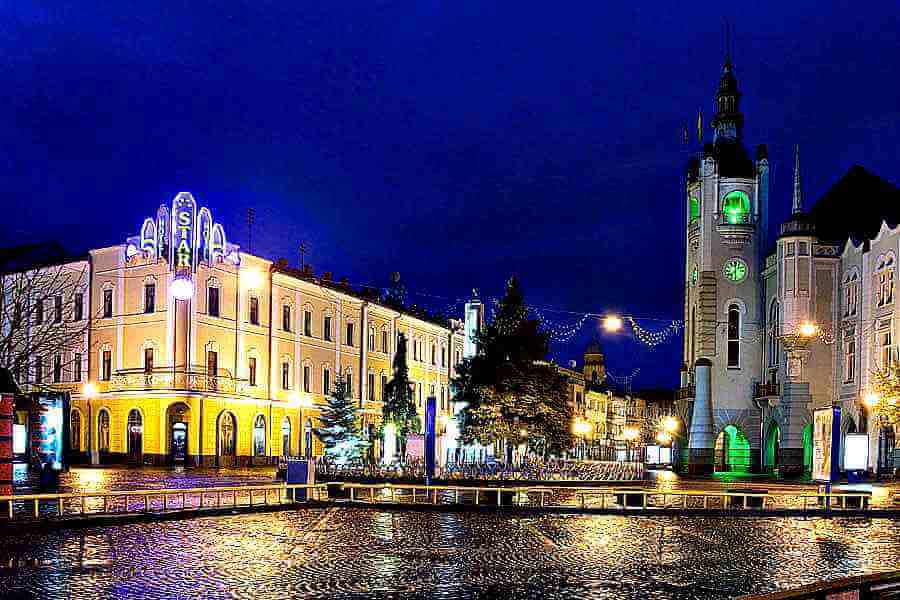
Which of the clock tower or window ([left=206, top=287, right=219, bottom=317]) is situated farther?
the clock tower

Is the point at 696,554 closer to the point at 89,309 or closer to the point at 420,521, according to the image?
the point at 420,521

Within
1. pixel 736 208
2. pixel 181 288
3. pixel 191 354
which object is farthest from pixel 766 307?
pixel 181 288

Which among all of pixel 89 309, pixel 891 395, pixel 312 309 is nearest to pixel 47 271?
pixel 89 309

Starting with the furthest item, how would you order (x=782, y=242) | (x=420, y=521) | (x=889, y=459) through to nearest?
(x=782, y=242), (x=889, y=459), (x=420, y=521)

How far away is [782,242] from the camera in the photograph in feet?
175

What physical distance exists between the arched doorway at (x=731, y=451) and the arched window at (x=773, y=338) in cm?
467

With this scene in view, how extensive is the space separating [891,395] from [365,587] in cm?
2772

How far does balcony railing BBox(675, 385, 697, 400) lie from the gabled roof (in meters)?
11.6

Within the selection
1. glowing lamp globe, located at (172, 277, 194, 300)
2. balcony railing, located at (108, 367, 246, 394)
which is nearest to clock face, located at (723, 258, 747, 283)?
balcony railing, located at (108, 367, 246, 394)

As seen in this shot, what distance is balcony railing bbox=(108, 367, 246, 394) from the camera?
5272cm

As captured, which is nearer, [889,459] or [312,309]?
[889,459]

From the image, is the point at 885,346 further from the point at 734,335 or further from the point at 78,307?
the point at 78,307

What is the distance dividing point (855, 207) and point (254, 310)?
34.0 meters

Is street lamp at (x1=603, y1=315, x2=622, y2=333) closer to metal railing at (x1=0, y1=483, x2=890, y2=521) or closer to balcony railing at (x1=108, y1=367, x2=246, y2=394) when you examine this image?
metal railing at (x1=0, y1=483, x2=890, y2=521)
